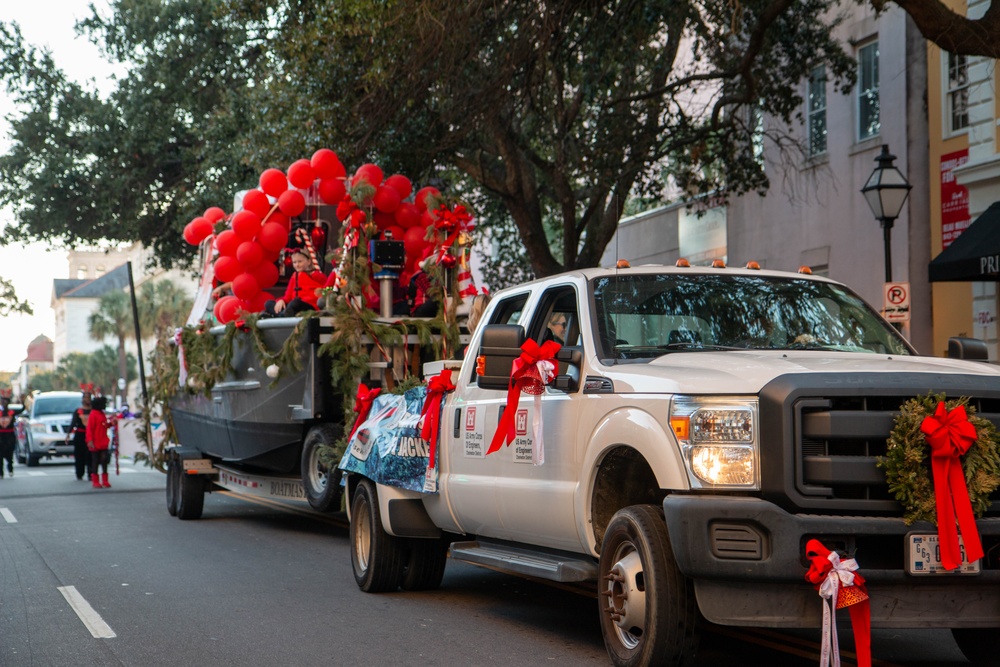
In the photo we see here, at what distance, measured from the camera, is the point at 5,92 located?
1179 inches

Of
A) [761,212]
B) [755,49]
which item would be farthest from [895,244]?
[755,49]

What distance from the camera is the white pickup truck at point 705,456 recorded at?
18.9ft

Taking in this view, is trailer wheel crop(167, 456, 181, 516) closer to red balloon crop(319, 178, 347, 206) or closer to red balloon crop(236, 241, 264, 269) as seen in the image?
red balloon crop(236, 241, 264, 269)

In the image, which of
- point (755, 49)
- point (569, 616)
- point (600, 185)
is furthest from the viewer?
point (600, 185)

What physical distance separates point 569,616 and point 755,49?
909cm

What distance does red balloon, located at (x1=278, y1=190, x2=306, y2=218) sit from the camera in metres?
15.2

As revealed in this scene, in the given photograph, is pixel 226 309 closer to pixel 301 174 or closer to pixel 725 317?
pixel 301 174

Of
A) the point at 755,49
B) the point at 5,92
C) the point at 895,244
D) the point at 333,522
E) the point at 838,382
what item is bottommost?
the point at 333,522

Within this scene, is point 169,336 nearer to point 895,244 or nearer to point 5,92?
point 895,244

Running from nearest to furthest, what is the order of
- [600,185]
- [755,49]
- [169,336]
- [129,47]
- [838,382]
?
[838,382] → [755,49] → [169,336] → [600,185] → [129,47]

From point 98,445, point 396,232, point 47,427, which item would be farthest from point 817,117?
point 47,427

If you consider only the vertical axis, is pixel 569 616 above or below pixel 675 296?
below

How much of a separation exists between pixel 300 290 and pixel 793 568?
9332mm

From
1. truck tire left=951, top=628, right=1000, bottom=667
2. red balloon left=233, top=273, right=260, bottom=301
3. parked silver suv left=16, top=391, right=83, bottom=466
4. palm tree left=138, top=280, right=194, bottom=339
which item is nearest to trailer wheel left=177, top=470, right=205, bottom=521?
red balloon left=233, top=273, right=260, bottom=301
